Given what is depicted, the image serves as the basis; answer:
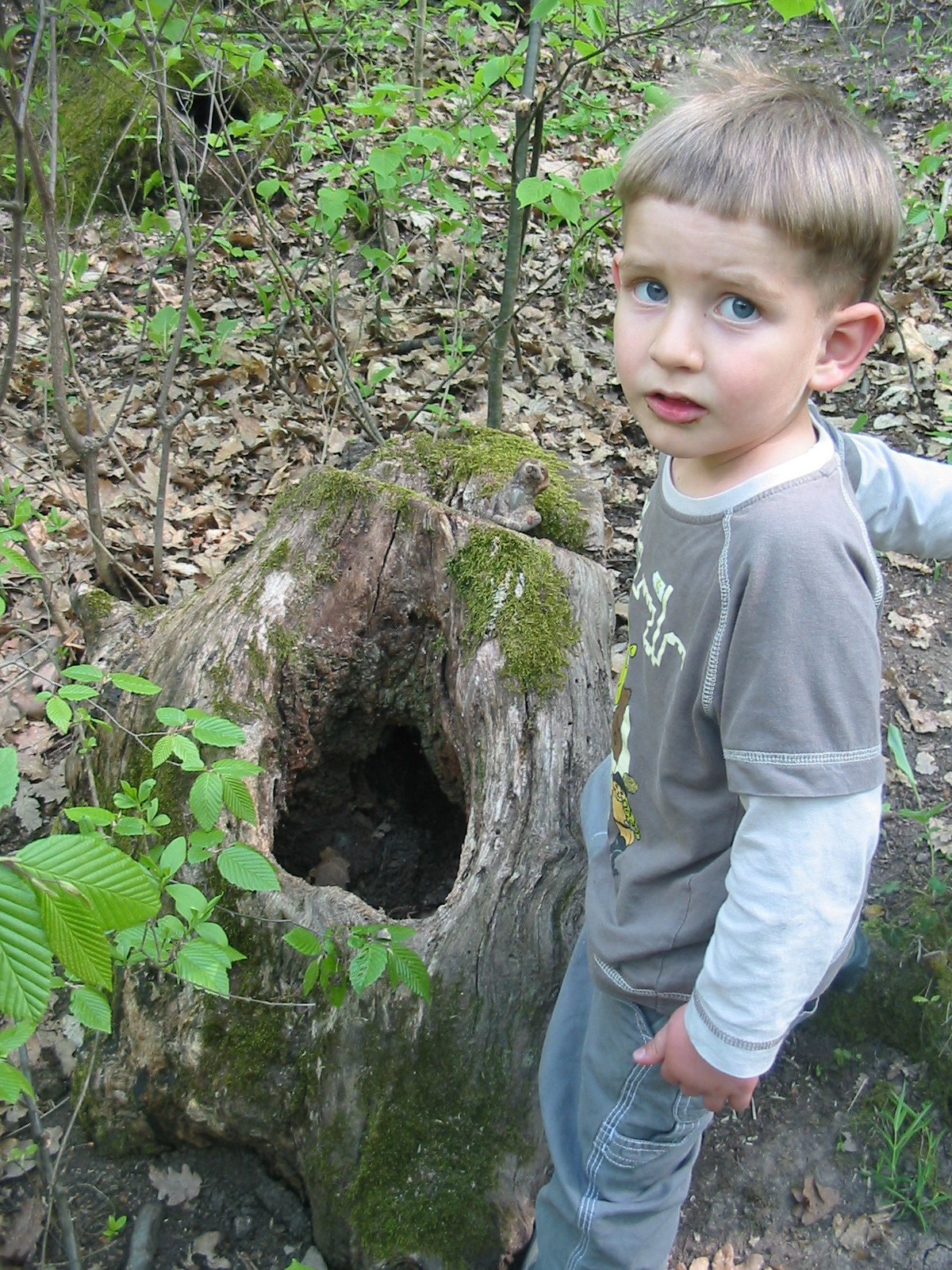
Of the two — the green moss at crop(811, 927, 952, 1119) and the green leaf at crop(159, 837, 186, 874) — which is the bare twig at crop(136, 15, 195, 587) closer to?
the green leaf at crop(159, 837, 186, 874)

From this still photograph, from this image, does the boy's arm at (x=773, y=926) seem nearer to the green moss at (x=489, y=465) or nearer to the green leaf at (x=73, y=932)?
the green leaf at (x=73, y=932)

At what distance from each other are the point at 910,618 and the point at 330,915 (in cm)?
264

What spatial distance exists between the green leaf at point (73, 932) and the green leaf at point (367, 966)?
2.44 ft

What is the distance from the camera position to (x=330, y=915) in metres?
1.98

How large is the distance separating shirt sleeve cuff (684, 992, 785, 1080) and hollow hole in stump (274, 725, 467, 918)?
1.38 m

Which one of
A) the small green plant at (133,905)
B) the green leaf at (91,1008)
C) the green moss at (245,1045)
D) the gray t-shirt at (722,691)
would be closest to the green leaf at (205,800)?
the small green plant at (133,905)

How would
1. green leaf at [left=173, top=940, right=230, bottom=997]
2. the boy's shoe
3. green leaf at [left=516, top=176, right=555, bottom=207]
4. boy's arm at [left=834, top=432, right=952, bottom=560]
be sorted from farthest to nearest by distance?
green leaf at [left=516, top=176, right=555, bottom=207], the boy's shoe, boy's arm at [left=834, top=432, right=952, bottom=560], green leaf at [left=173, top=940, right=230, bottom=997]

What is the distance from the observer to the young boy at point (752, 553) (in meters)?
1.21

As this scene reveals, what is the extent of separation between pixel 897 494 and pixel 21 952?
155 centimetres

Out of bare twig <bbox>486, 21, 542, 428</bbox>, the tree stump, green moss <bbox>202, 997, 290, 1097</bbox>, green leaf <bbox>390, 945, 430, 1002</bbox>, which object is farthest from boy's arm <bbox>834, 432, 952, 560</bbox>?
bare twig <bbox>486, 21, 542, 428</bbox>

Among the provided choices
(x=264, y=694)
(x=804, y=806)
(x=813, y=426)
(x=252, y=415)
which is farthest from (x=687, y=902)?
(x=252, y=415)

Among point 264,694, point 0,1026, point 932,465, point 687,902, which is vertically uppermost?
point 932,465

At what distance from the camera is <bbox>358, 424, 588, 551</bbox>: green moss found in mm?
3014

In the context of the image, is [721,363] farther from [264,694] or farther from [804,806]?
[264,694]
